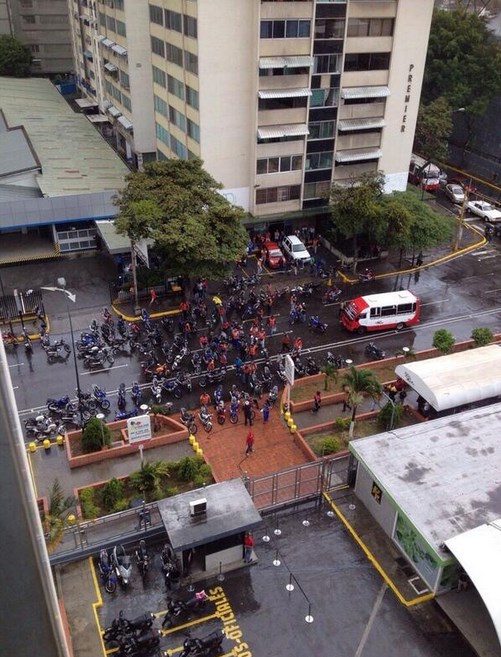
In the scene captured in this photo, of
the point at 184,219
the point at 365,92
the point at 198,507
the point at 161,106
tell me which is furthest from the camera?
the point at 161,106

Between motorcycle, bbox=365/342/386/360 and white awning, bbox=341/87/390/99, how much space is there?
2090 centimetres

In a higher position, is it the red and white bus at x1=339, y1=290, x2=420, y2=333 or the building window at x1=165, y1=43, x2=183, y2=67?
the building window at x1=165, y1=43, x2=183, y2=67

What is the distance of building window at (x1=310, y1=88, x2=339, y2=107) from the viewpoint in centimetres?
4647

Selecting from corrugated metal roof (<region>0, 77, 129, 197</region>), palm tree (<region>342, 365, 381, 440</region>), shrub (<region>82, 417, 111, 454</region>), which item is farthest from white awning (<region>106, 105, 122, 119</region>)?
palm tree (<region>342, 365, 381, 440</region>)

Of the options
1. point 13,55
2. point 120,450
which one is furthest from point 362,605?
point 13,55

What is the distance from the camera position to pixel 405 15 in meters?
46.0

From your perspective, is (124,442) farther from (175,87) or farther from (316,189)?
(175,87)

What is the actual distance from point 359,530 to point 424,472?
3.47 m

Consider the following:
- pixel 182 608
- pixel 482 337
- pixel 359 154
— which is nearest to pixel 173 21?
pixel 359 154

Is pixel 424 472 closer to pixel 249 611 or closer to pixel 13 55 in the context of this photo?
pixel 249 611

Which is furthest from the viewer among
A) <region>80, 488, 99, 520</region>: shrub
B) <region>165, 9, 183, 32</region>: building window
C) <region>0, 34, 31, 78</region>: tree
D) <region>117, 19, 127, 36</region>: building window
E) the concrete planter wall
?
<region>0, 34, 31, 78</region>: tree

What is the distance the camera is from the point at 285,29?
4288cm

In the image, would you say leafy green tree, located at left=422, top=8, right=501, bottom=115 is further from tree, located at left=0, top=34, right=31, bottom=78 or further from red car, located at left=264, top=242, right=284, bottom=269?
tree, located at left=0, top=34, right=31, bottom=78

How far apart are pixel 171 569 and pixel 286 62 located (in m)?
35.5
